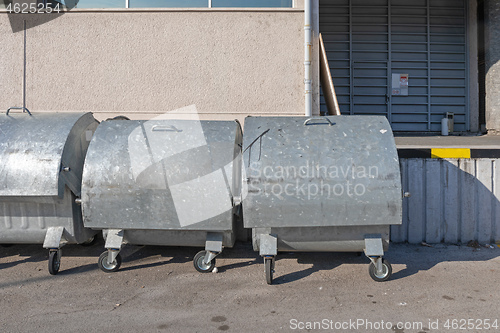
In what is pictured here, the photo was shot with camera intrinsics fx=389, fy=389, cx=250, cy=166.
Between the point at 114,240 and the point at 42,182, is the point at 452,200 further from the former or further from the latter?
the point at 42,182

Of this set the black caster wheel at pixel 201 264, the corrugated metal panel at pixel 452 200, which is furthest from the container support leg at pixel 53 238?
the corrugated metal panel at pixel 452 200

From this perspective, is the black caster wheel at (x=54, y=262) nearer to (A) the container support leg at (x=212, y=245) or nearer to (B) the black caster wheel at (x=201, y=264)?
(B) the black caster wheel at (x=201, y=264)

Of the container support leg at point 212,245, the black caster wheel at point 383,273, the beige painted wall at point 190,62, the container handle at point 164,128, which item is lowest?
the black caster wheel at point 383,273

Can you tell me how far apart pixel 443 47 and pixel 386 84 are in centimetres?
179

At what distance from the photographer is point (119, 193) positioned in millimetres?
3812

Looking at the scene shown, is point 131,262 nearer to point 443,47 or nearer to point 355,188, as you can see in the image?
point 355,188

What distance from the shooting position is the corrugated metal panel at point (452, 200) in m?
4.85

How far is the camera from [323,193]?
362 cm

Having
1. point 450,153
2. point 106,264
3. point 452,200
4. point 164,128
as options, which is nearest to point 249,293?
point 106,264

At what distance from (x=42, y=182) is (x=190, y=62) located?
318 cm

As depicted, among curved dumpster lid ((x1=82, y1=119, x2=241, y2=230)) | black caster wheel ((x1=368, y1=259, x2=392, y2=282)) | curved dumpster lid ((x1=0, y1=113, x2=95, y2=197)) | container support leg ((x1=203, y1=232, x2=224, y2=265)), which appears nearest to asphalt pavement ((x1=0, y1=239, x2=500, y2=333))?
black caster wheel ((x1=368, y1=259, x2=392, y2=282))

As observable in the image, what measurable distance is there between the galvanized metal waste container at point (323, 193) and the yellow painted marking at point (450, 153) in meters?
1.38

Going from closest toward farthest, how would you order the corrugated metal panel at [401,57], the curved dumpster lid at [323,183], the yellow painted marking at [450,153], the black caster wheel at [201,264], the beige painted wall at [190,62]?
the curved dumpster lid at [323,183], the black caster wheel at [201,264], the yellow painted marking at [450,153], the beige painted wall at [190,62], the corrugated metal panel at [401,57]

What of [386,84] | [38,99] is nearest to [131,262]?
[38,99]
